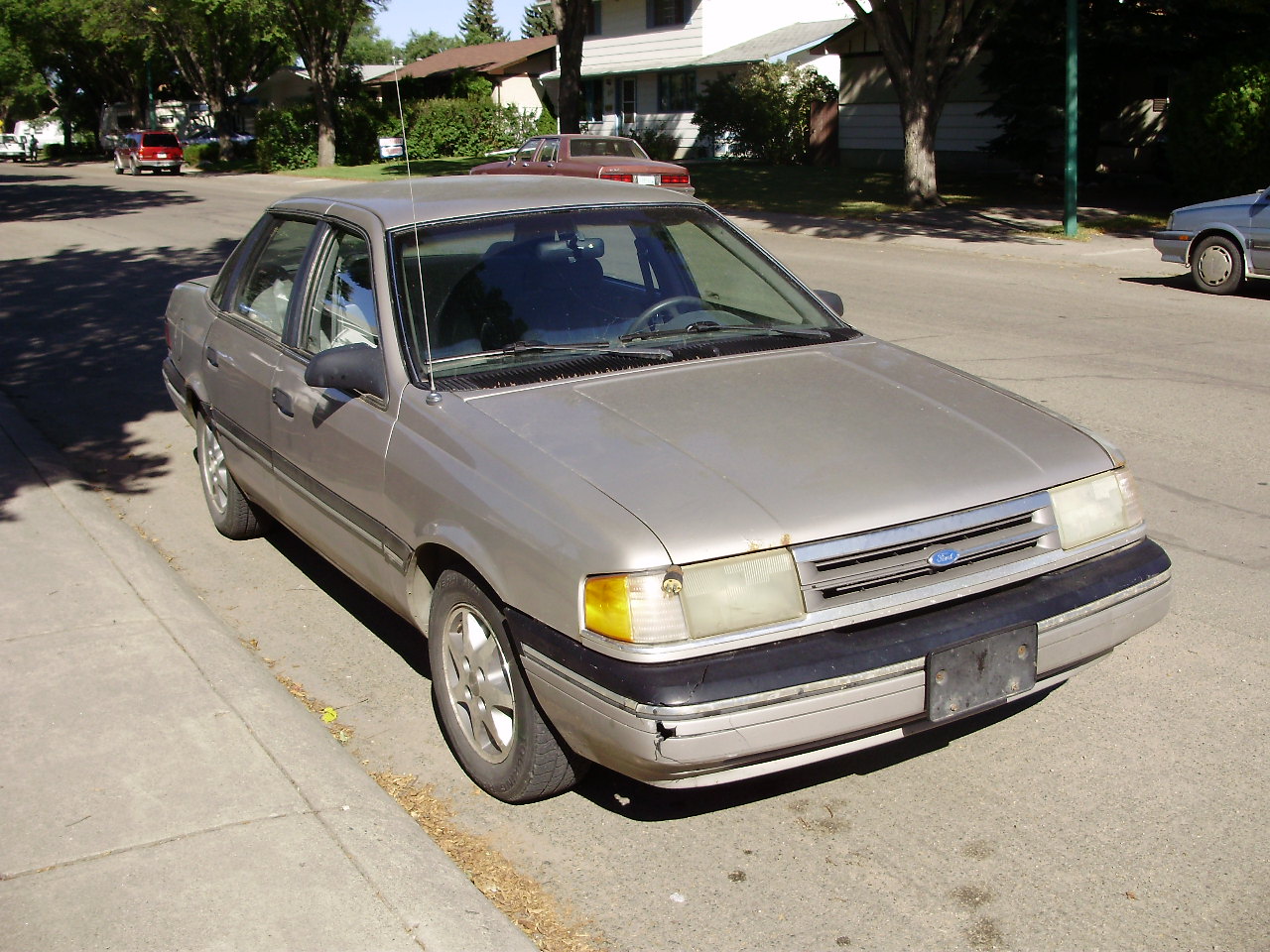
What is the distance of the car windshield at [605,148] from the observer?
77.7 ft

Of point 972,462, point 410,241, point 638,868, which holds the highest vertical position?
point 410,241

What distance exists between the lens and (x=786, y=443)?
11.6 ft

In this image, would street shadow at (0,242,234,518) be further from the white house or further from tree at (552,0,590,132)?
the white house

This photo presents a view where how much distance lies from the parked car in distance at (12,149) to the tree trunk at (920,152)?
58310mm

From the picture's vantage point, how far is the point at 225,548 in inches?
241

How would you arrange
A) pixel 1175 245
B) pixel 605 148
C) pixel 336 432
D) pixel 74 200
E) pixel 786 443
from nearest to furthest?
1. pixel 786 443
2. pixel 336 432
3. pixel 1175 245
4. pixel 605 148
5. pixel 74 200

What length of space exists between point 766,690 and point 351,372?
184cm

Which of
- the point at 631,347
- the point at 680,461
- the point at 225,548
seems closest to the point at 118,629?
the point at 225,548

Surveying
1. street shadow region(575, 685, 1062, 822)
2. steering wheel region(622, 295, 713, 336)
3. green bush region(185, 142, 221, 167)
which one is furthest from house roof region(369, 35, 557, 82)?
street shadow region(575, 685, 1062, 822)

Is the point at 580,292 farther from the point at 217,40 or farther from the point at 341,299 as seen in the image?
the point at 217,40

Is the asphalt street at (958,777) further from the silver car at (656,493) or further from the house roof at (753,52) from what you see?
the house roof at (753,52)

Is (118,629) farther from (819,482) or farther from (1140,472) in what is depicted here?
(1140,472)

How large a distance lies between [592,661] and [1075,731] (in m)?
1.86

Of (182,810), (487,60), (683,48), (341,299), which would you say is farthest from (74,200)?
(487,60)
